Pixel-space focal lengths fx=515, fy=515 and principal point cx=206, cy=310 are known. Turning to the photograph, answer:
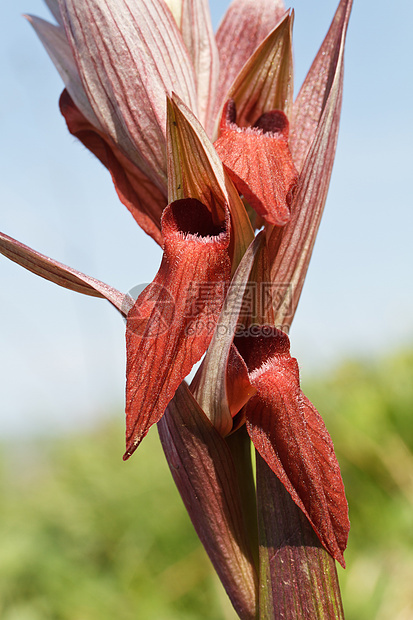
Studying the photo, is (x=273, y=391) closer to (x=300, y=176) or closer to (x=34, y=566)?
(x=300, y=176)

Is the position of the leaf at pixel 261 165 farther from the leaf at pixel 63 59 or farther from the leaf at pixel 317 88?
the leaf at pixel 63 59

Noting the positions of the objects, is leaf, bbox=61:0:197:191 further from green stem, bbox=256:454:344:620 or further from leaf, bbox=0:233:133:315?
green stem, bbox=256:454:344:620

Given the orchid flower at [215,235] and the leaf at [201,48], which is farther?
the leaf at [201,48]

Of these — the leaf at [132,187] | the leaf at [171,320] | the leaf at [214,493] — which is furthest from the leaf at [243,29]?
the leaf at [214,493]

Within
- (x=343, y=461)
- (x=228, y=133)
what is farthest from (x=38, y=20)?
(x=343, y=461)

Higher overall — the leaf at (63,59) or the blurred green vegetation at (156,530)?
the leaf at (63,59)

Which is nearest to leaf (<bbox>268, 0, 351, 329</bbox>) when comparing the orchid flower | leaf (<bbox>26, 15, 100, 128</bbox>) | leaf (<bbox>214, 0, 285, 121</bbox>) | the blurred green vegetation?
the orchid flower

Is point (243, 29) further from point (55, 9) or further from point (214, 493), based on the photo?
point (214, 493)

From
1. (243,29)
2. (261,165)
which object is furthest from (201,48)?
(261,165)
